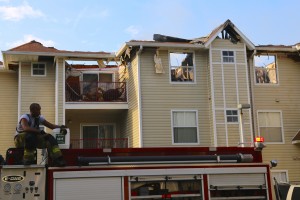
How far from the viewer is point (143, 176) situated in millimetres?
8828

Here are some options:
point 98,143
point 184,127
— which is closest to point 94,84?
point 98,143

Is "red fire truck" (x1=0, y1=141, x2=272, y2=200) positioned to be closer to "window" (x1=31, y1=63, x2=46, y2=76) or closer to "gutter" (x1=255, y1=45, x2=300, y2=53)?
"gutter" (x1=255, y1=45, x2=300, y2=53)

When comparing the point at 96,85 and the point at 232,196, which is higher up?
the point at 96,85

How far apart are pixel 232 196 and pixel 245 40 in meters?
12.8

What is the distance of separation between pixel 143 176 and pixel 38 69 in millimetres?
13473

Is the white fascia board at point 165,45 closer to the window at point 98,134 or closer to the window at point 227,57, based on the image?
the window at point 227,57

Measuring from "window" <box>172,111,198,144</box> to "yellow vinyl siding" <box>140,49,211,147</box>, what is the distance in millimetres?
197

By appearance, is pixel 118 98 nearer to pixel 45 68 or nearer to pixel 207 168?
pixel 45 68

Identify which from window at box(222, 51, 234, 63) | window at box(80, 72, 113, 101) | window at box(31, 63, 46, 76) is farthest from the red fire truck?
window at box(31, 63, 46, 76)

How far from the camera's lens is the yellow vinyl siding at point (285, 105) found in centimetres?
2075

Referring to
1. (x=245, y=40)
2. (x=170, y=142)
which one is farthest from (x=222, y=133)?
(x=245, y=40)

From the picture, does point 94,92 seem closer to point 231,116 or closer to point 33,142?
point 231,116

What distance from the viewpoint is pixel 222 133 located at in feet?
65.1

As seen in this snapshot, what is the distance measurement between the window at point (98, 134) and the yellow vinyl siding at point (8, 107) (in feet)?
10.6
